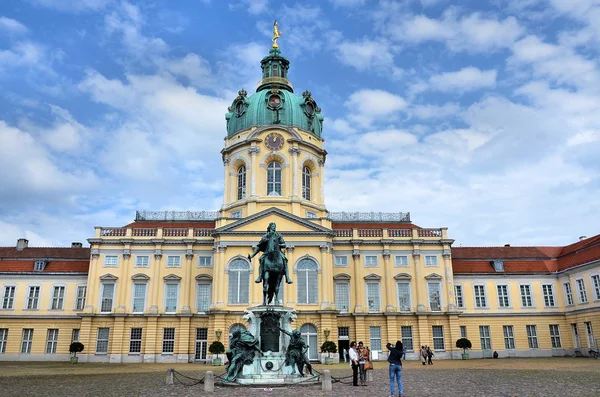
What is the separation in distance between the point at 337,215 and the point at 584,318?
2785cm

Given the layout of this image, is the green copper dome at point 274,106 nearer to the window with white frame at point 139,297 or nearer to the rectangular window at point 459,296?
the window with white frame at point 139,297

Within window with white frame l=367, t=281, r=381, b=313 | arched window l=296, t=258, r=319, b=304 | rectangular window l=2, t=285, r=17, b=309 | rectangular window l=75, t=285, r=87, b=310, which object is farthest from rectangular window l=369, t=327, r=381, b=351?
rectangular window l=2, t=285, r=17, b=309

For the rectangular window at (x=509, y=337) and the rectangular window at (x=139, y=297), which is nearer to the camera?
the rectangular window at (x=139, y=297)

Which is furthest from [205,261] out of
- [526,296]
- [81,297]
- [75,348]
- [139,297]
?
[526,296]

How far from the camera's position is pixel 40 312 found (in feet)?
172

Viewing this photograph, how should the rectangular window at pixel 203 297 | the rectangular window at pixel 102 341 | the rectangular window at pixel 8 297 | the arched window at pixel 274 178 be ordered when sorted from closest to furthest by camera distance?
the rectangular window at pixel 102 341
the rectangular window at pixel 203 297
the rectangular window at pixel 8 297
the arched window at pixel 274 178

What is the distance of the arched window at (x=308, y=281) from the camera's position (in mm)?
47750

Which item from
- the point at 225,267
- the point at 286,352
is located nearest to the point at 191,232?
the point at 225,267

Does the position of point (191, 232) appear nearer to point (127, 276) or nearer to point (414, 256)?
point (127, 276)

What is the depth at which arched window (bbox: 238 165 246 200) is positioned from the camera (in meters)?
53.9

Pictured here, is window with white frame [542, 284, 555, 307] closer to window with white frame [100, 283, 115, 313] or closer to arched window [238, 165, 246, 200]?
arched window [238, 165, 246, 200]

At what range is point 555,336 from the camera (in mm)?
52594

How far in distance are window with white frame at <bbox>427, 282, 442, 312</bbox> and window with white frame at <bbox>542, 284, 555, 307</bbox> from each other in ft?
38.7

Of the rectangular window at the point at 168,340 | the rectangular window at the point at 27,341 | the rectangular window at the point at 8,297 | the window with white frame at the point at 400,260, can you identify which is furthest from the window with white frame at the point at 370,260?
the rectangular window at the point at 8,297
